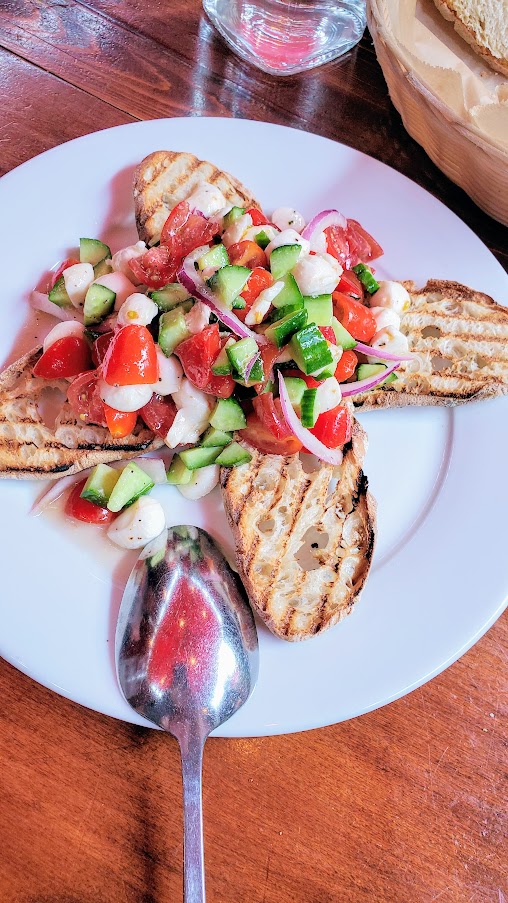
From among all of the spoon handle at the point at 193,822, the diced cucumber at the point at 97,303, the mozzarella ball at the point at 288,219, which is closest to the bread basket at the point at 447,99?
the mozzarella ball at the point at 288,219

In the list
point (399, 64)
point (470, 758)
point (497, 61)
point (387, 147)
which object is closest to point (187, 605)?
point (470, 758)

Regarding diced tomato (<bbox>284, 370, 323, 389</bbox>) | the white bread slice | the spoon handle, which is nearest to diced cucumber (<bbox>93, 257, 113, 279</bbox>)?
diced tomato (<bbox>284, 370, 323, 389</bbox>)

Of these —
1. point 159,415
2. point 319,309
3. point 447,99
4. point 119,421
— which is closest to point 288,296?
point 319,309

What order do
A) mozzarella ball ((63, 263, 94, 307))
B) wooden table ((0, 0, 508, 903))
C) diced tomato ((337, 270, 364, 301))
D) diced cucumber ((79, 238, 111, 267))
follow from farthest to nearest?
diced cucumber ((79, 238, 111, 267))
diced tomato ((337, 270, 364, 301))
mozzarella ball ((63, 263, 94, 307))
wooden table ((0, 0, 508, 903))

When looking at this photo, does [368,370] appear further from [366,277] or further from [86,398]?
[86,398]

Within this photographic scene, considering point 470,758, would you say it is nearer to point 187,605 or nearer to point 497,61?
point 187,605

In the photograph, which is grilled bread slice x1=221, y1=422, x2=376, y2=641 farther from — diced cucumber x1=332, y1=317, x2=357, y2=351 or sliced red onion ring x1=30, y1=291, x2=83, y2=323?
sliced red onion ring x1=30, y1=291, x2=83, y2=323

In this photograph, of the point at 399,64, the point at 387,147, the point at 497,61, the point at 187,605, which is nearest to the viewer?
the point at 187,605
